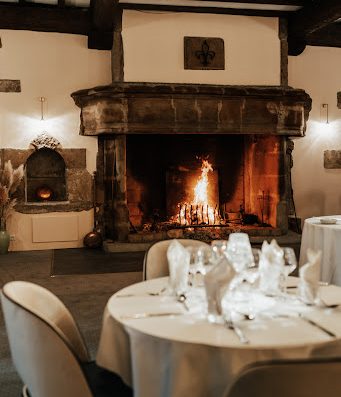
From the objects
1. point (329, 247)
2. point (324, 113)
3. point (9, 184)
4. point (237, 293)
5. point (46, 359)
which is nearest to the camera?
point (46, 359)

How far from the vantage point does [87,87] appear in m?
6.95

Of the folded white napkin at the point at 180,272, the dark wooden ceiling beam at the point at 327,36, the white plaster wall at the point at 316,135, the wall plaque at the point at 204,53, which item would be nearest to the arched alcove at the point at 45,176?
the wall plaque at the point at 204,53

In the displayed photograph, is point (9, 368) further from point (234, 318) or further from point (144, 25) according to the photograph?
point (144, 25)

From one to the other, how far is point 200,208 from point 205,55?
6.72 feet

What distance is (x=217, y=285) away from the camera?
74.2 inches

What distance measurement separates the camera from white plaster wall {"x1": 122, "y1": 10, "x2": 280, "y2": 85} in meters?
6.79

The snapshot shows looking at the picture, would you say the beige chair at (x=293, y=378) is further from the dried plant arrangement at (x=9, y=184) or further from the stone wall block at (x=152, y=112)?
the dried plant arrangement at (x=9, y=184)

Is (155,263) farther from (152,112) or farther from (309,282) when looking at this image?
(152,112)

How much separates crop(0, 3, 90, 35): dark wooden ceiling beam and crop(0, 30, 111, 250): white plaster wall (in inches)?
3.5

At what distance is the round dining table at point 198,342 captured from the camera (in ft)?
5.45

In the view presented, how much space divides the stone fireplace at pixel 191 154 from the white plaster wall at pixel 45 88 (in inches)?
8.1

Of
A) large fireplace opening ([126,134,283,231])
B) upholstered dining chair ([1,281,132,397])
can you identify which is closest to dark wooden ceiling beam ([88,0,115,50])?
large fireplace opening ([126,134,283,231])

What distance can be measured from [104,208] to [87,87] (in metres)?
1.58

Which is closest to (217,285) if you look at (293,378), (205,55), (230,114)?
(293,378)
